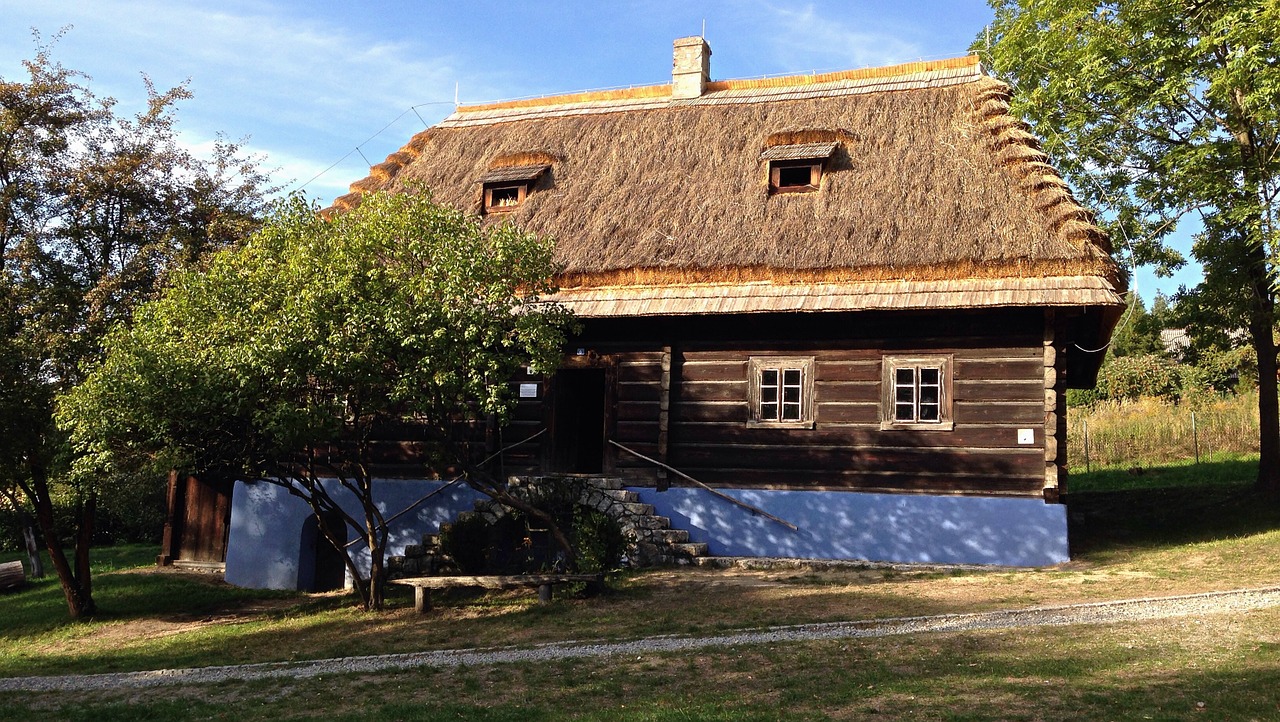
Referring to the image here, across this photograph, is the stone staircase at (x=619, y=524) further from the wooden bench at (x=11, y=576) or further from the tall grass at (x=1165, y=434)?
the tall grass at (x=1165, y=434)

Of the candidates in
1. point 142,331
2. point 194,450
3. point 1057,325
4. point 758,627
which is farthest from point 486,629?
point 1057,325

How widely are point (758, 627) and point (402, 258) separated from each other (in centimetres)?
631

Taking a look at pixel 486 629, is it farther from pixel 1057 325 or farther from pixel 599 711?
pixel 1057 325

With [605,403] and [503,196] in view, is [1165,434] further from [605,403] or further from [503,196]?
[503,196]

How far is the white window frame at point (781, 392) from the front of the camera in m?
15.1

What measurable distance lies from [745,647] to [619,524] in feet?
17.1

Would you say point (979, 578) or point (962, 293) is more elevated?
point (962, 293)

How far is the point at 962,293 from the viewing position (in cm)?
1384

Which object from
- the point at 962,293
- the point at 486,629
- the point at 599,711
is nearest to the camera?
the point at 599,711

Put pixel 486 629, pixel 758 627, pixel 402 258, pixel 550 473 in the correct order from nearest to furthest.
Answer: pixel 758 627 → pixel 486 629 → pixel 402 258 → pixel 550 473

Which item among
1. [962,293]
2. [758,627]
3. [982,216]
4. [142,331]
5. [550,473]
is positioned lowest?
[758,627]

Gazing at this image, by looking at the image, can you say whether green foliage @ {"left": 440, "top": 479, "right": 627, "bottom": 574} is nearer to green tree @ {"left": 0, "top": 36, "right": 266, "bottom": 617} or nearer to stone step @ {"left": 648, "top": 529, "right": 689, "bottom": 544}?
stone step @ {"left": 648, "top": 529, "right": 689, "bottom": 544}

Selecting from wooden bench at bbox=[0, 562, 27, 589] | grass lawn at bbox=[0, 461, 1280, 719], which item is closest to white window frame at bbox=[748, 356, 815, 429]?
grass lawn at bbox=[0, 461, 1280, 719]

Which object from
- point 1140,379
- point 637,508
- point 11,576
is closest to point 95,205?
point 11,576
